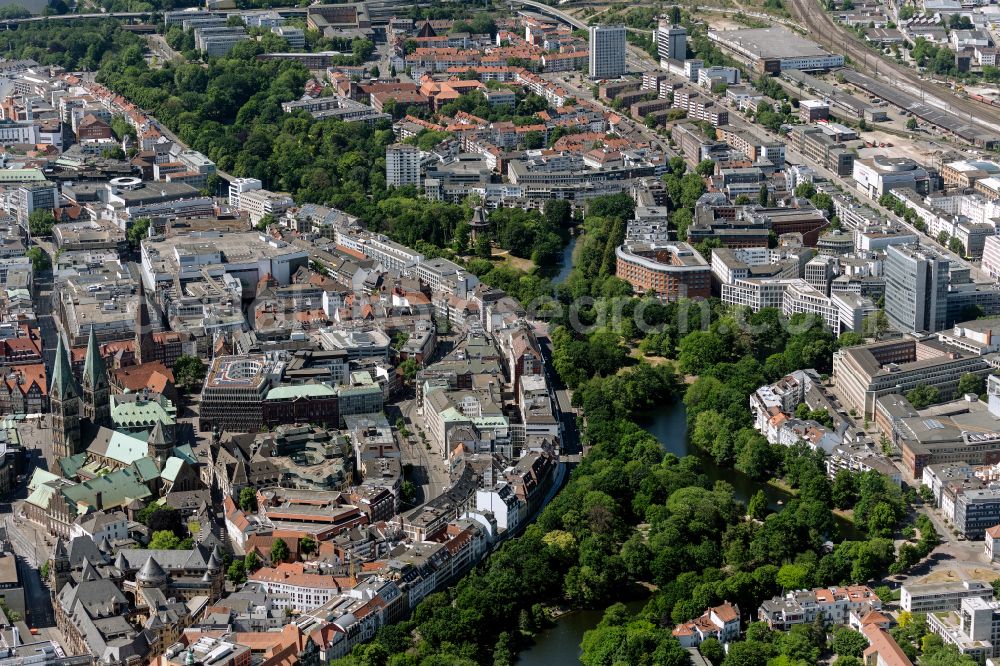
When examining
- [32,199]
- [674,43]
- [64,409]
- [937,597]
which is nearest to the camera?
[937,597]

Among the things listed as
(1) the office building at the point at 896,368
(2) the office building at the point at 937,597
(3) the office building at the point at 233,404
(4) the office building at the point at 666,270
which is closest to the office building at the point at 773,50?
(4) the office building at the point at 666,270

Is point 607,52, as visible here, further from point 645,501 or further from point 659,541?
point 659,541

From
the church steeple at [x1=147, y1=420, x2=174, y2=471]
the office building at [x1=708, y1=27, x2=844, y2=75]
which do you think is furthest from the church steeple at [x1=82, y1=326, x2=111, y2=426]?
the office building at [x1=708, y1=27, x2=844, y2=75]

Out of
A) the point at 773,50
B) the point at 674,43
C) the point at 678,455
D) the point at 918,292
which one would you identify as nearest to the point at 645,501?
the point at 678,455

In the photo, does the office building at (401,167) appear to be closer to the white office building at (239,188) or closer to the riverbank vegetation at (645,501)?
the riverbank vegetation at (645,501)

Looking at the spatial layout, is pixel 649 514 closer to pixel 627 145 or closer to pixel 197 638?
pixel 197 638

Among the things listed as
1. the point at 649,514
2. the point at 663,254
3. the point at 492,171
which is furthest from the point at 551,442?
the point at 492,171

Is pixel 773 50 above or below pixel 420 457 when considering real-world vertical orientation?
above
